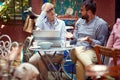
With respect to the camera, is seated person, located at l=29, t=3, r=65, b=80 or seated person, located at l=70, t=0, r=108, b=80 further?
seated person, located at l=29, t=3, r=65, b=80

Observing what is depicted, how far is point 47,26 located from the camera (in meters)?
5.64

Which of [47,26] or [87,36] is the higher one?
[47,26]

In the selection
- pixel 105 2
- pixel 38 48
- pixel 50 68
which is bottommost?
pixel 50 68

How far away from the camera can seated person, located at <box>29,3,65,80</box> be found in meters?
5.38

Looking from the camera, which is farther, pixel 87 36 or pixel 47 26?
pixel 47 26

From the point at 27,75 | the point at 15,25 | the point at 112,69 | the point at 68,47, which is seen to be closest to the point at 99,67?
the point at 112,69

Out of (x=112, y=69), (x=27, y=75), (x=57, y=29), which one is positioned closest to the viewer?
(x=27, y=75)

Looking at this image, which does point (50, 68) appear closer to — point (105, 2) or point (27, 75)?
point (105, 2)

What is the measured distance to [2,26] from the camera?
8148 mm

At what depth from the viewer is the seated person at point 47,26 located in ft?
17.7

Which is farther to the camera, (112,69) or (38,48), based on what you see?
(38,48)

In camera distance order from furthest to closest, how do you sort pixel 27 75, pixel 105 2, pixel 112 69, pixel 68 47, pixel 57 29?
pixel 105 2 → pixel 57 29 → pixel 68 47 → pixel 112 69 → pixel 27 75

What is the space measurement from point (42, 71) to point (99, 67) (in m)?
2.19

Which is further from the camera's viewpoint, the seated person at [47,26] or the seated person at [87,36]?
the seated person at [47,26]
